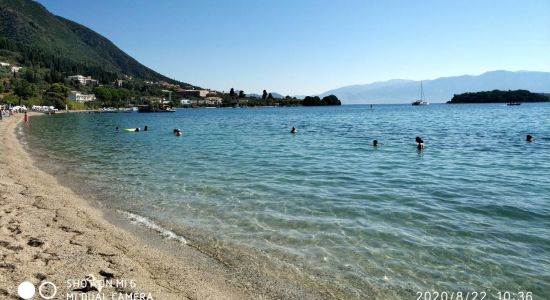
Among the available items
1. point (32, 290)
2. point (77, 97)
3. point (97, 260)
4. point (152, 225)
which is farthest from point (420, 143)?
point (77, 97)

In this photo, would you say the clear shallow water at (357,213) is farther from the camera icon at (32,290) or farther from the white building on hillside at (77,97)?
the white building on hillside at (77,97)

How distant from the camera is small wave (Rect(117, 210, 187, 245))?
32.3ft

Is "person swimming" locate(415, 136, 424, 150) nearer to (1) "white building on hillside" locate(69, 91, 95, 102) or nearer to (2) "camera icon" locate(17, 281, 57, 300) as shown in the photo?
(2) "camera icon" locate(17, 281, 57, 300)

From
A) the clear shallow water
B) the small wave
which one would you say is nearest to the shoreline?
the small wave

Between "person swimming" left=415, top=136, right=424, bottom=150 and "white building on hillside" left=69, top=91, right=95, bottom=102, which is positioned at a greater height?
"white building on hillside" left=69, top=91, right=95, bottom=102

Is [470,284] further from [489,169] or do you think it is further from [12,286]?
[489,169]

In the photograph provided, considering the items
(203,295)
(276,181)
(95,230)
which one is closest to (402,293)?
(203,295)

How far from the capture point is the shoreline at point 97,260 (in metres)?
6.59

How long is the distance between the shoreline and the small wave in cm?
33

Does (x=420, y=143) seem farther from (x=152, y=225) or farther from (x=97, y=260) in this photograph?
(x=97, y=260)

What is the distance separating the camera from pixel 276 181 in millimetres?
17125

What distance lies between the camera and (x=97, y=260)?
298 inches

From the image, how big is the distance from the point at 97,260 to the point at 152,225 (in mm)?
3243

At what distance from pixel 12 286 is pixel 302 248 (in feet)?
19.3
